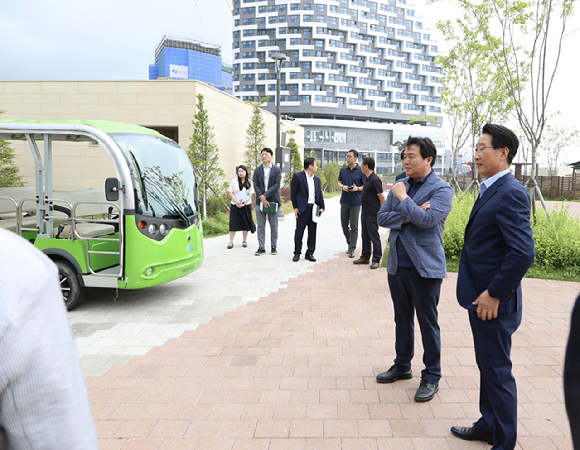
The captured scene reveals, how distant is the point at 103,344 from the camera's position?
490 cm

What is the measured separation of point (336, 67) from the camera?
266 ft

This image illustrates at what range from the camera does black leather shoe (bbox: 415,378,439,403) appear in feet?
11.9

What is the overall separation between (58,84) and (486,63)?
1499 cm

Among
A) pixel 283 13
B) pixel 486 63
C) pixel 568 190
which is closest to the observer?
pixel 486 63

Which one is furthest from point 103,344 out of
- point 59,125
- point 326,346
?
point 59,125

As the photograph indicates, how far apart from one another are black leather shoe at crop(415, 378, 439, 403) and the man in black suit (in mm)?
2763

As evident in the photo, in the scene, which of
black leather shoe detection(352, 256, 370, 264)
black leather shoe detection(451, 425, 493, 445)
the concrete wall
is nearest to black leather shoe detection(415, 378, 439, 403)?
black leather shoe detection(451, 425, 493, 445)

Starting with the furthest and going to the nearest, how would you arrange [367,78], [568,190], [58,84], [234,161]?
1. [367,78]
2. [568,190]
3. [234,161]
4. [58,84]

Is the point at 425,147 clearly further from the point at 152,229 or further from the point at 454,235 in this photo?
the point at 454,235

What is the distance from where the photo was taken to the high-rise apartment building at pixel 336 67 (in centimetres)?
7806

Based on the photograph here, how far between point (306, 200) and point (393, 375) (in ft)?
19.2

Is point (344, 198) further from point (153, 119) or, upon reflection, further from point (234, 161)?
point (234, 161)

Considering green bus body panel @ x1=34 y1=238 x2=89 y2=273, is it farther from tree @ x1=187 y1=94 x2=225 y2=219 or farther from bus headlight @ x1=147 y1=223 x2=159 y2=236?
tree @ x1=187 y1=94 x2=225 y2=219

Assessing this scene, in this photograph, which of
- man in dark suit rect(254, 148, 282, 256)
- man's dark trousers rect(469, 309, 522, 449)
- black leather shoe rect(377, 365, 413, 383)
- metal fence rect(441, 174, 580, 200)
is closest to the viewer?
man's dark trousers rect(469, 309, 522, 449)
